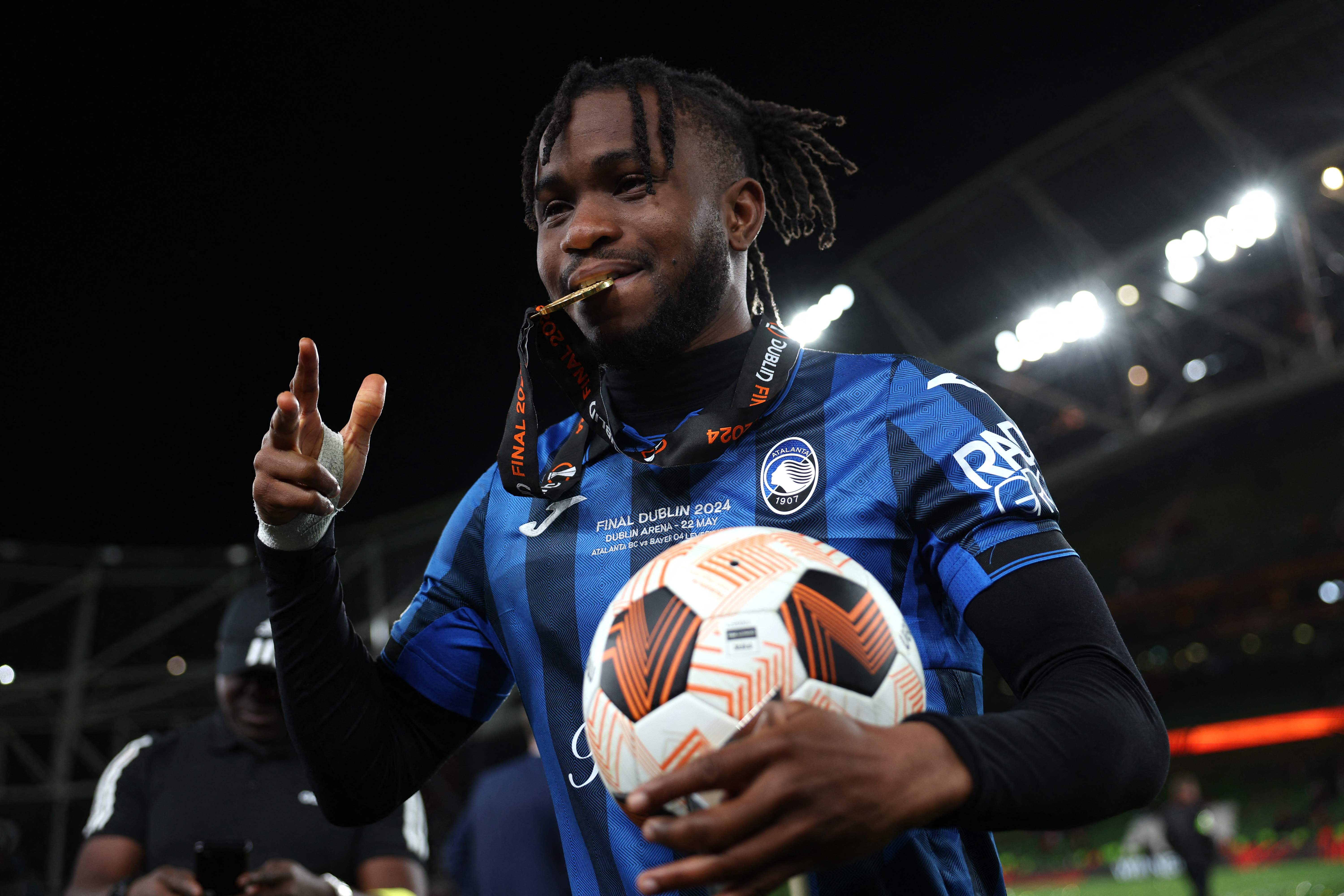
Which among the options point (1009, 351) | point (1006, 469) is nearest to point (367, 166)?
point (1006, 469)

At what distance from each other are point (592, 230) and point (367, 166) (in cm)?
386

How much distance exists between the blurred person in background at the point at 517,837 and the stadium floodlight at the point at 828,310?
6.27 m

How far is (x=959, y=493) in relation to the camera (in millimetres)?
1365

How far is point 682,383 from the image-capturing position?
1770 mm

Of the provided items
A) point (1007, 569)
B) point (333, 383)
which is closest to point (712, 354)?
point (1007, 569)

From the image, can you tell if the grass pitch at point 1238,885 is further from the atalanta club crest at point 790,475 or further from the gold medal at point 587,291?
the gold medal at point 587,291

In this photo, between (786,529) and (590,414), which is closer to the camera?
(786,529)

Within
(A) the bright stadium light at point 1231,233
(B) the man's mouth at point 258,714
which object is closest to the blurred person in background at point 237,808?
(B) the man's mouth at point 258,714

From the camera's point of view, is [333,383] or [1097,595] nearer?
[1097,595]

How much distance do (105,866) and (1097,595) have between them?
3.18 metres

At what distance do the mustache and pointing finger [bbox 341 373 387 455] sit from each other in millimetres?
361

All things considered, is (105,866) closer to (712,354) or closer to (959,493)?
(712,354)

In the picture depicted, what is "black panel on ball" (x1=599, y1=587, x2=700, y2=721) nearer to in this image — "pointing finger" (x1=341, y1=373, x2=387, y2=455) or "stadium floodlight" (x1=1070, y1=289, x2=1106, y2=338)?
"pointing finger" (x1=341, y1=373, x2=387, y2=455)

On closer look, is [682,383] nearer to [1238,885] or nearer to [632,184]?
[632,184]
